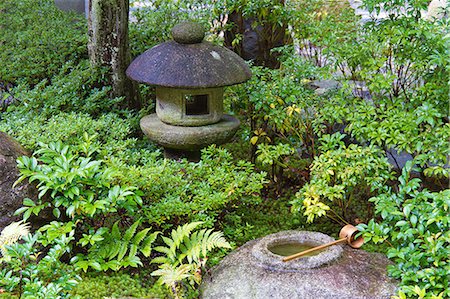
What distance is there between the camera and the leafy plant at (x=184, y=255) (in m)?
4.17

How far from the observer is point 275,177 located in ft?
20.6

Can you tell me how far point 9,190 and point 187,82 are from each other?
1972mm

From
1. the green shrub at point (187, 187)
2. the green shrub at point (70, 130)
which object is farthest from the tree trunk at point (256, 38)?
the green shrub at point (187, 187)

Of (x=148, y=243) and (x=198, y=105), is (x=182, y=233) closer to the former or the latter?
(x=148, y=243)

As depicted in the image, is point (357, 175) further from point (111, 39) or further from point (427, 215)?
point (111, 39)

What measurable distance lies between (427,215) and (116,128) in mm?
3356

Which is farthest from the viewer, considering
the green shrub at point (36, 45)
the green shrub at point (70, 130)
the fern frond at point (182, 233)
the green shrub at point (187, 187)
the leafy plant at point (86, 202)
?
the green shrub at point (36, 45)

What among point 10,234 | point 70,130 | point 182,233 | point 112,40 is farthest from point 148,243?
point 112,40

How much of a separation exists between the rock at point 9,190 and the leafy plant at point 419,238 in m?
2.73

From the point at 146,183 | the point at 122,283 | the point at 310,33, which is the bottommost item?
the point at 122,283

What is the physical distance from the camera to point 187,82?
557 centimetres

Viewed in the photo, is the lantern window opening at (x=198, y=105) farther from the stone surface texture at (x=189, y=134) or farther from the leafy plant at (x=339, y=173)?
the leafy plant at (x=339, y=173)

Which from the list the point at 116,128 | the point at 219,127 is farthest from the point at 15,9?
the point at 219,127

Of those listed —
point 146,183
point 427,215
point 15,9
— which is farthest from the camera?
point 15,9
